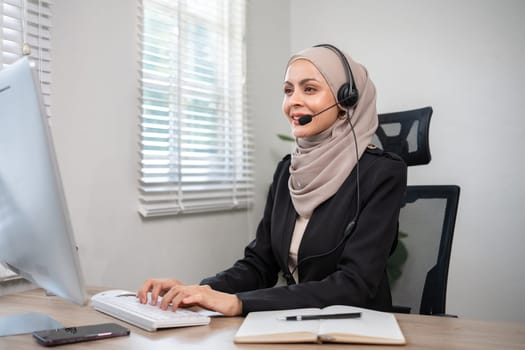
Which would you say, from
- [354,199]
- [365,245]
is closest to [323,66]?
[354,199]

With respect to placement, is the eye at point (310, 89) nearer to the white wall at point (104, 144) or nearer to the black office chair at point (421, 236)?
the black office chair at point (421, 236)

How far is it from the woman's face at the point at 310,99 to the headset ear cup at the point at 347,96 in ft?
0.07

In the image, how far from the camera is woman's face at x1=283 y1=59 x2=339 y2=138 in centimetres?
144

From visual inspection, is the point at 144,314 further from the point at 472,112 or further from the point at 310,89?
the point at 472,112

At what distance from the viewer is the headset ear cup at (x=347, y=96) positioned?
143cm

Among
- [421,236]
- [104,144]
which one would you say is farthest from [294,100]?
[104,144]

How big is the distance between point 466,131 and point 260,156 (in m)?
1.03

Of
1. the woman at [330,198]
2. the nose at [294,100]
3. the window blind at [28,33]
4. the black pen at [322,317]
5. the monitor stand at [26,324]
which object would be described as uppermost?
the window blind at [28,33]

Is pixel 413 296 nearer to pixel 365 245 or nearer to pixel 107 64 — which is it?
pixel 365 245

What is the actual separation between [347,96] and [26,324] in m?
0.97

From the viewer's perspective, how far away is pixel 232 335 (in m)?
0.88

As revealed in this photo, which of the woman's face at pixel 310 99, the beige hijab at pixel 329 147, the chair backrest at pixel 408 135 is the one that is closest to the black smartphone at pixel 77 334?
the beige hijab at pixel 329 147

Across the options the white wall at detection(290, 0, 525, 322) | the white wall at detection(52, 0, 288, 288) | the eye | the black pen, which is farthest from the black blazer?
the white wall at detection(290, 0, 525, 322)

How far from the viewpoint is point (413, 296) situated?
5.21 feet
